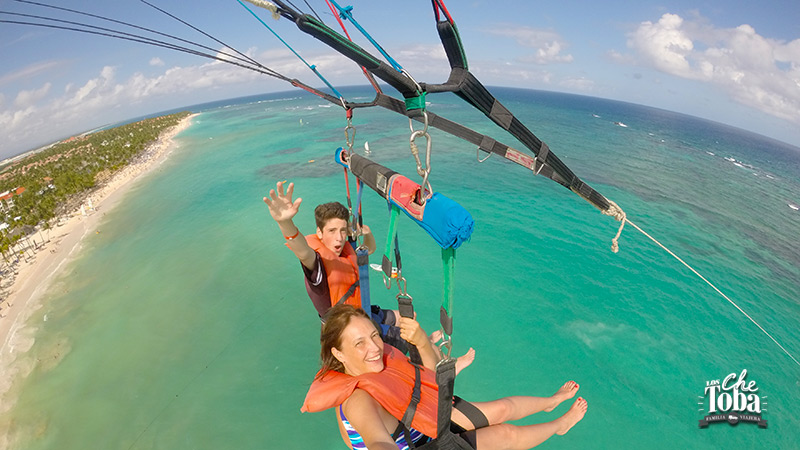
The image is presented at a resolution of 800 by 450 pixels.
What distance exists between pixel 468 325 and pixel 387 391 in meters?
5.40

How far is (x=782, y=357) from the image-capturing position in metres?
6.88

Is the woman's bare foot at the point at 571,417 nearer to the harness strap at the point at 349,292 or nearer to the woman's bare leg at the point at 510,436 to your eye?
the woman's bare leg at the point at 510,436

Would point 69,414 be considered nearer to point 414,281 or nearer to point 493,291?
point 414,281

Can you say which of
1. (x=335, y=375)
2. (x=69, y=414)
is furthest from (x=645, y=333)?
(x=69, y=414)

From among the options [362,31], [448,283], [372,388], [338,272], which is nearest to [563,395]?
[372,388]

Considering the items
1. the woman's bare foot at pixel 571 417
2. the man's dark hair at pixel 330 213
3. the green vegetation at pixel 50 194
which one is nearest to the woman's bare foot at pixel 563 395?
the woman's bare foot at pixel 571 417

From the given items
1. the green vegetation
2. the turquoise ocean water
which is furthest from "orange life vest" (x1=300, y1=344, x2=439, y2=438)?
the green vegetation

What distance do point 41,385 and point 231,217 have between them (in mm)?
8904

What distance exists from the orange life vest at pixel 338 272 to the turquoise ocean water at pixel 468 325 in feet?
10.6

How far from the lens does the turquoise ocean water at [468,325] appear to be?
5.53 m

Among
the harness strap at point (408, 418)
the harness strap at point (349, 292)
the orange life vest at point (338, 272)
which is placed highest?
the orange life vest at point (338, 272)

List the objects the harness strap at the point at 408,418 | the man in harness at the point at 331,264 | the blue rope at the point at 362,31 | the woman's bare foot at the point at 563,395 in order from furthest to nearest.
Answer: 1. the woman's bare foot at the point at 563,395
2. the man in harness at the point at 331,264
3. the harness strap at the point at 408,418
4. the blue rope at the point at 362,31

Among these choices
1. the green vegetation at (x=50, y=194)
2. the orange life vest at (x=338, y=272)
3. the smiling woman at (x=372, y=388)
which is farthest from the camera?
the green vegetation at (x=50, y=194)

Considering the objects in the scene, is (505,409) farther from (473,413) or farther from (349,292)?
(349,292)
